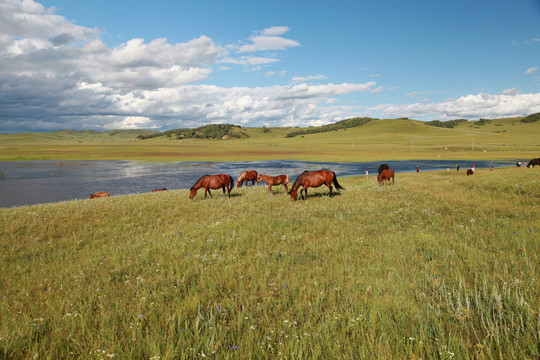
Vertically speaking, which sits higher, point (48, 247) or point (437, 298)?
point (437, 298)

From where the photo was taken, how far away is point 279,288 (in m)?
5.20

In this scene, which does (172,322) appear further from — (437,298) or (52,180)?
(52,180)

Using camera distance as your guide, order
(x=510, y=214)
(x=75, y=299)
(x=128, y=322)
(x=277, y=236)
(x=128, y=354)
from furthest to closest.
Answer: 1. (x=510, y=214)
2. (x=277, y=236)
3. (x=75, y=299)
4. (x=128, y=322)
5. (x=128, y=354)

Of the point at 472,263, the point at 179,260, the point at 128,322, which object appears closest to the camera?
the point at 128,322

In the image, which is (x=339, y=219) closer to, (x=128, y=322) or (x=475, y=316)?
(x=475, y=316)

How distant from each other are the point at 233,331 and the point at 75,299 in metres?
3.52

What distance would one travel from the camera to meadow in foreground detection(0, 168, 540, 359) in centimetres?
343

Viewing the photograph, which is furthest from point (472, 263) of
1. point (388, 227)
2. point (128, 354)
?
point (128, 354)

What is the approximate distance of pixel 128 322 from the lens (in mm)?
4254

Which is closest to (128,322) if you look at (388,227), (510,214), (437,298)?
(437,298)

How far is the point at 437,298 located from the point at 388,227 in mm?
5457

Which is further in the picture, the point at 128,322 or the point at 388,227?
the point at 388,227

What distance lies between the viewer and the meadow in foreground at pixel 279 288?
3432 mm

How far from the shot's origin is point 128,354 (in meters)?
3.37
